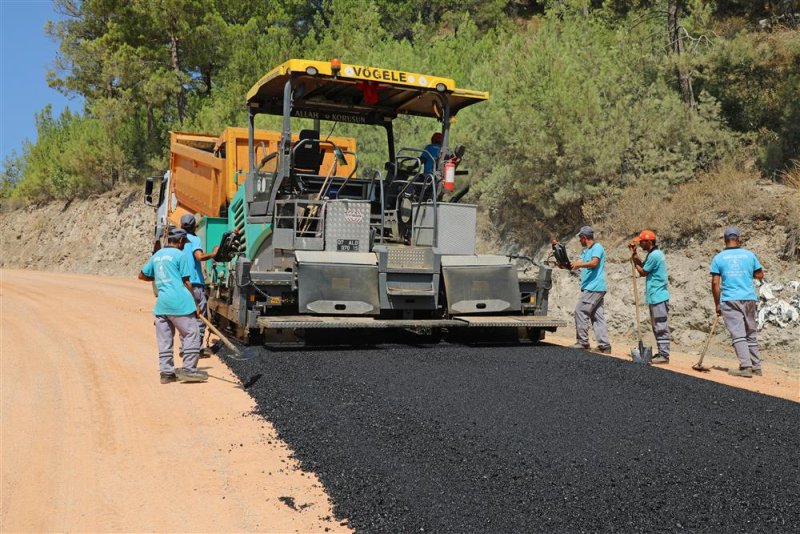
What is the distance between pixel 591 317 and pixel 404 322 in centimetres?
224

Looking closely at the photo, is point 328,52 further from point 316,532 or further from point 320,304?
point 316,532

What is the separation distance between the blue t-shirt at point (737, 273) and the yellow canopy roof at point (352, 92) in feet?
9.68

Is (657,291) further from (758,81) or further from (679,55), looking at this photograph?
Answer: (758,81)

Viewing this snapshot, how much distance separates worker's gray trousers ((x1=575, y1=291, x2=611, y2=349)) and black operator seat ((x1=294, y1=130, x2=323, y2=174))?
10.6 ft

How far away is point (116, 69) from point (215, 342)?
17337mm

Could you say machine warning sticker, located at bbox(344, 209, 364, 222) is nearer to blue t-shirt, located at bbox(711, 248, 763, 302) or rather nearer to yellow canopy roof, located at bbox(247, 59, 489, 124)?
yellow canopy roof, located at bbox(247, 59, 489, 124)

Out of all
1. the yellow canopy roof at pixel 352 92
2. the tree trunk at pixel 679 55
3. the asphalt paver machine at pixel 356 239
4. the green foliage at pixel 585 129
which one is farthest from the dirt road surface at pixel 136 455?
the tree trunk at pixel 679 55

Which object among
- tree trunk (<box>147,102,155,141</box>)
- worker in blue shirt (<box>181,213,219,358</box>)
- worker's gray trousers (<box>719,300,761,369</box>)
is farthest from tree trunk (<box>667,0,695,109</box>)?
tree trunk (<box>147,102,155,141</box>)

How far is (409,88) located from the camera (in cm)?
764

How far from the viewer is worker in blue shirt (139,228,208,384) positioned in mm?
6117

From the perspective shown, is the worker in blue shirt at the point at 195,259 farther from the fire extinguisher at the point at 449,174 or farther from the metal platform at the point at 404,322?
the fire extinguisher at the point at 449,174

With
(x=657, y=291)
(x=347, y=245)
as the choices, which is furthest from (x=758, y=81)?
(x=347, y=245)

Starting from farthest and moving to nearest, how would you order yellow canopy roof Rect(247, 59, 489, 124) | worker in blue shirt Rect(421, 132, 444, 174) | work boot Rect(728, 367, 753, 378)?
worker in blue shirt Rect(421, 132, 444, 174) < yellow canopy roof Rect(247, 59, 489, 124) < work boot Rect(728, 367, 753, 378)

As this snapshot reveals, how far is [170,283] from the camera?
6129mm
